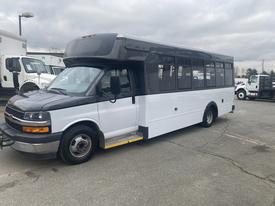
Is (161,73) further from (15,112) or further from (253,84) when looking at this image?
(253,84)

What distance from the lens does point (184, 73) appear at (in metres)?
7.17

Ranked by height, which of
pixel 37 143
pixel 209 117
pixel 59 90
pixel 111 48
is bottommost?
pixel 209 117

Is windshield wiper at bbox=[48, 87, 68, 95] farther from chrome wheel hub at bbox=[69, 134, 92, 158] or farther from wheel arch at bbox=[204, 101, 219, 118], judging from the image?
wheel arch at bbox=[204, 101, 219, 118]

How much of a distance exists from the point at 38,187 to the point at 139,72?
3.32m

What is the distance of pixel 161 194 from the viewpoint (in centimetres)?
369

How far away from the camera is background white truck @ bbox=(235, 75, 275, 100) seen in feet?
64.3

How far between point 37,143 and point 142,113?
8.40 ft

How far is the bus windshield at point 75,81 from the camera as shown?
500 centimetres

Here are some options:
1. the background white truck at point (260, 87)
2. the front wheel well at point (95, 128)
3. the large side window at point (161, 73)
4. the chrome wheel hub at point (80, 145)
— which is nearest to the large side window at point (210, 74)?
the large side window at point (161, 73)

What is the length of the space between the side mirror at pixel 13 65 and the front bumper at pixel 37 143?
743 centimetres

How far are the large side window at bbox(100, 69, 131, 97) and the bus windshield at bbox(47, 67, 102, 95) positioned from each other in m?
0.21

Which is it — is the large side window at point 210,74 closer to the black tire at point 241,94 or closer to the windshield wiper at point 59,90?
the windshield wiper at point 59,90

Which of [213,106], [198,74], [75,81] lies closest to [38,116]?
[75,81]

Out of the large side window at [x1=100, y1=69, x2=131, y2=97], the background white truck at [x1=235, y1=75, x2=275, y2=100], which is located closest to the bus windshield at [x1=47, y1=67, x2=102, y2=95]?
the large side window at [x1=100, y1=69, x2=131, y2=97]
